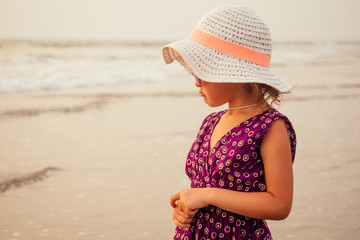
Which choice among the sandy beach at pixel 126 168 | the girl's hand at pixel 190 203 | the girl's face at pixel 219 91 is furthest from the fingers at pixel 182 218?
the sandy beach at pixel 126 168

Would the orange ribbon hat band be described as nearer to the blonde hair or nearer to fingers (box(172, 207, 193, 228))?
the blonde hair

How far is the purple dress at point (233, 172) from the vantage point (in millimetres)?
1545

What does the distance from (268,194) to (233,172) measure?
0.14 m

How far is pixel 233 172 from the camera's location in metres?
1.55

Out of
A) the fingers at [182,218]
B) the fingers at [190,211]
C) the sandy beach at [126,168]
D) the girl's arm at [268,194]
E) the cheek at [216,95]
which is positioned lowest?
the sandy beach at [126,168]

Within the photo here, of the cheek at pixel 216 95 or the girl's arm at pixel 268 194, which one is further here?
the cheek at pixel 216 95

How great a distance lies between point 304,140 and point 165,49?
4.31 m

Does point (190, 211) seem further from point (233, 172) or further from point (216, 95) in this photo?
point (216, 95)

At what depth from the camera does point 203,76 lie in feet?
5.24

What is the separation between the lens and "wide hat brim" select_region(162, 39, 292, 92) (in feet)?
5.09

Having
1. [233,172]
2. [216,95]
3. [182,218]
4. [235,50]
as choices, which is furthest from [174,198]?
[235,50]

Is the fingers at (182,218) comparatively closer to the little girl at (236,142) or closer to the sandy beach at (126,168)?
the little girl at (236,142)

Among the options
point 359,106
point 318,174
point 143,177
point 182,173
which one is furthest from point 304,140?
point 359,106

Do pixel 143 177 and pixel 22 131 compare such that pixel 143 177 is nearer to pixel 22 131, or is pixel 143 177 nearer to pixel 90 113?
pixel 22 131
